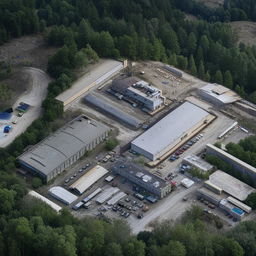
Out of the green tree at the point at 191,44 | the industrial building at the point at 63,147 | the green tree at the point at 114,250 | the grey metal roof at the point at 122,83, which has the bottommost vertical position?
the green tree at the point at 191,44

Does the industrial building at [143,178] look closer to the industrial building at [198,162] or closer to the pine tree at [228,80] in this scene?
the industrial building at [198,162]

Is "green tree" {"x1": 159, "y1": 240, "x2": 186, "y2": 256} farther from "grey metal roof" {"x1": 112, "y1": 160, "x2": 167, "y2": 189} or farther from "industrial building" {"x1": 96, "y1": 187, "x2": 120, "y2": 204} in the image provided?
"industrial building" {"x1": 96, "y1": 187, "x2": 120, "y2": 204}

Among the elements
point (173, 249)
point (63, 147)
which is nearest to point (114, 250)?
point (173, 249)

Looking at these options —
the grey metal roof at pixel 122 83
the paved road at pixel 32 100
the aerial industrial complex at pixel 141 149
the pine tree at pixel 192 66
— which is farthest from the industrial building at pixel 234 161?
the paved road at pixel 32 100

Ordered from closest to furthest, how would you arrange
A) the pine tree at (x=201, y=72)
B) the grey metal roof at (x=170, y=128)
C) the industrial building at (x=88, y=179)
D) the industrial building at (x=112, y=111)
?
the industrial building at (x=88, y=179) < the grey metal roof at (x=170, y=128) < the industrial building at (x=112, y=111) < the pine tree at (x=201, y=72)

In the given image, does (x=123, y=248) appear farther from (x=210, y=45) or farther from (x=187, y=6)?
(x=187, y=6)

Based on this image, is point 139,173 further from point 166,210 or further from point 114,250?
point 114,250

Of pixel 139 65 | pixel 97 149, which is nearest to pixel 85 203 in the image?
pixel 97 149
